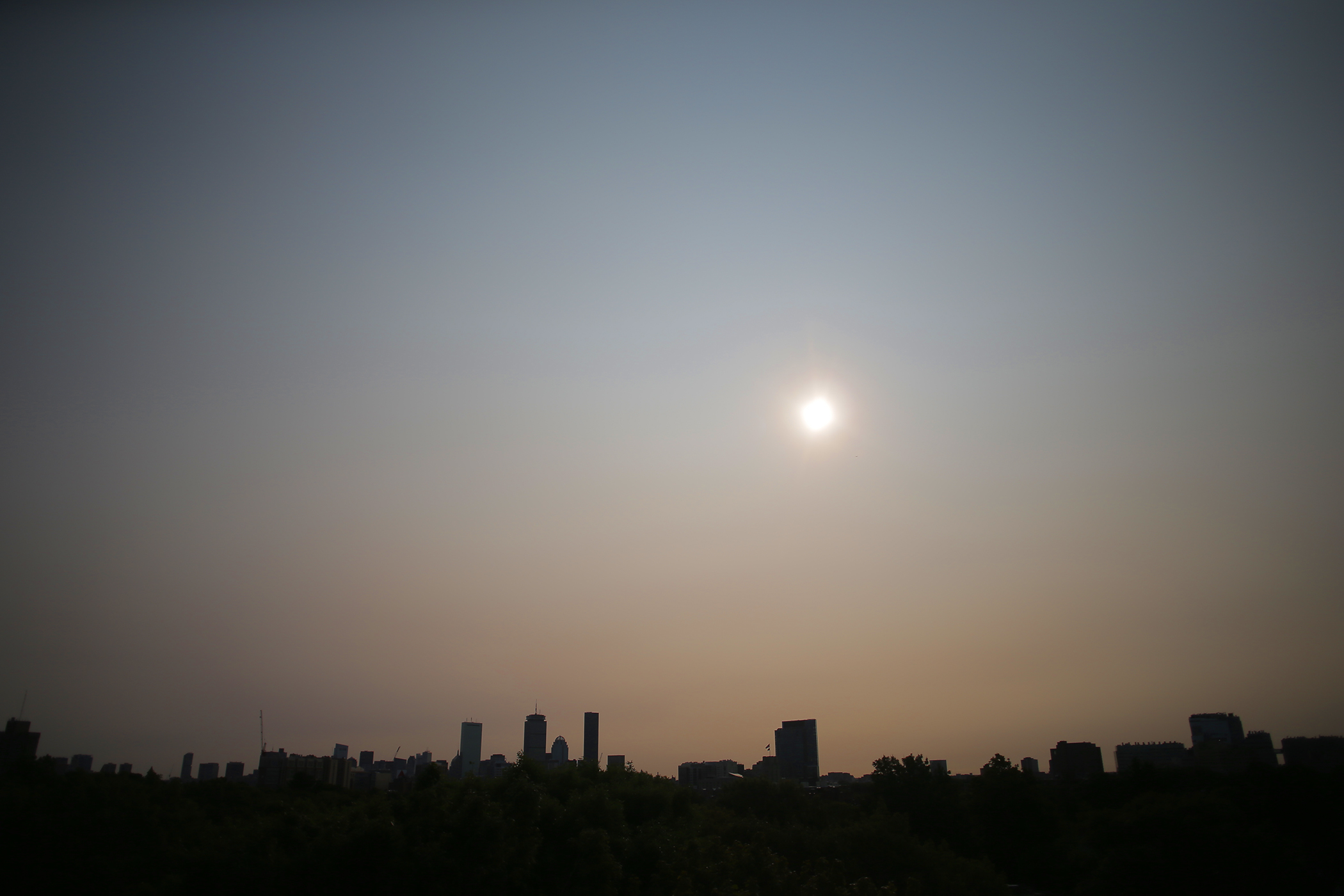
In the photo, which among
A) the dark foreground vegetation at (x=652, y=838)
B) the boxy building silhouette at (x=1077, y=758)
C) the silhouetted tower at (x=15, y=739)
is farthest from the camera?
the boxy building silhouette at (x=1077, y=758)

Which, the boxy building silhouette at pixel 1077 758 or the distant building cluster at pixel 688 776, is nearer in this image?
the distant building cluster at pixel 688 776

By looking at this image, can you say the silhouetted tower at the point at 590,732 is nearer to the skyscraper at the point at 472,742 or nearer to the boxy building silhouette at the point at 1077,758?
the skyscraper at the point at 472,742

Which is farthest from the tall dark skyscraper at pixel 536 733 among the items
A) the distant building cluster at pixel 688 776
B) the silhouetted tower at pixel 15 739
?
the silhouetted tower at pixel 15 739

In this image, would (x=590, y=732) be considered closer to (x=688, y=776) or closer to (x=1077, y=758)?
(x=688, y=776)

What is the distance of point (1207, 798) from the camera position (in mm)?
41375

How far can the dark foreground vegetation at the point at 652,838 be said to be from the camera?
21906 millimetres

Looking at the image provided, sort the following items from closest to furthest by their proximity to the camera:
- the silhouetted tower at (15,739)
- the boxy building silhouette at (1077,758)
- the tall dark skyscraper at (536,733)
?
the silhouetted tower at (15,739) < the boxy building silhouette at (1077,758) < the tall dark skyscraper at (536,733)

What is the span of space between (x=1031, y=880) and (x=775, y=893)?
4067cm

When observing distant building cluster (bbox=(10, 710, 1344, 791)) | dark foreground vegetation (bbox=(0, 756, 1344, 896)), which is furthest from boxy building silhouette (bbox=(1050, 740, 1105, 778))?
dark foreground vegetation (bbox=(0, 756, 1344, 896))

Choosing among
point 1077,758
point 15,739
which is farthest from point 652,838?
point 1077,758

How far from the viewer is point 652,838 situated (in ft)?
97.1

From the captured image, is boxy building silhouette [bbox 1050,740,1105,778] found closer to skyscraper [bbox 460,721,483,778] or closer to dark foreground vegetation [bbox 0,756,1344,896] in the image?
dark foreground vegetation [bbox 0,756,1344,896]

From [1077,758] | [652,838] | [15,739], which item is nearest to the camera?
[652,838]

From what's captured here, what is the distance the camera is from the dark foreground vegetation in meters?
21.9
